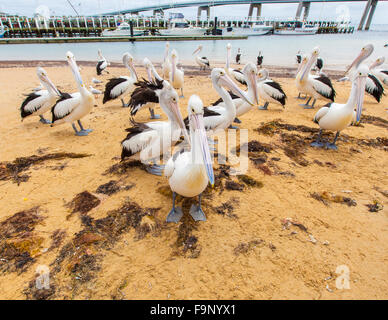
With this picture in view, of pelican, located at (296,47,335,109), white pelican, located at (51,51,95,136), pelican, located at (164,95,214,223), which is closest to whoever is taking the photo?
pelican, located at (164,95,214,223)

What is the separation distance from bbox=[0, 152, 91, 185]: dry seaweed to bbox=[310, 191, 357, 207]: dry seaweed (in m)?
4.49

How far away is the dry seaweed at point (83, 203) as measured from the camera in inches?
120

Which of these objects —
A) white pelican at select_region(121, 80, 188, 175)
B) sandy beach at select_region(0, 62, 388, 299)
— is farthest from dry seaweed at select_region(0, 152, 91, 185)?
white pelican at select_region(121, 80, 188, 175)

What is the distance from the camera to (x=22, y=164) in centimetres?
409

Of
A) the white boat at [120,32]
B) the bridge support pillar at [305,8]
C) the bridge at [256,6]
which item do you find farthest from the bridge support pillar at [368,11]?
the white boat at [120,32]

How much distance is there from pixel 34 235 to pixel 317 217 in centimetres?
382

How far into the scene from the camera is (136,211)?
3.04m

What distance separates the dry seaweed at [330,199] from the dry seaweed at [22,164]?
4.49 m

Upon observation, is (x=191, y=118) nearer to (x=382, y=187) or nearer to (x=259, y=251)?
(x=259, y=251)

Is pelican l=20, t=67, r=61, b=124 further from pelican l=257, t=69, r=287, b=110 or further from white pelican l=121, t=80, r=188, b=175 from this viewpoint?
pelican l=257, t=69, r=287, b=110

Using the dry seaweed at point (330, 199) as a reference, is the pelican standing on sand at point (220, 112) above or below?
above

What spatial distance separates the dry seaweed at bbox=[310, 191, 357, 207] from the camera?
3.21 metres

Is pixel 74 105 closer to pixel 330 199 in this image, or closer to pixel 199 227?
pixel 199 227

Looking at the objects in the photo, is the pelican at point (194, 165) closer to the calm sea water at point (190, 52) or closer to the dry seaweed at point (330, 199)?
the dry seaweed at point (330, 199)
